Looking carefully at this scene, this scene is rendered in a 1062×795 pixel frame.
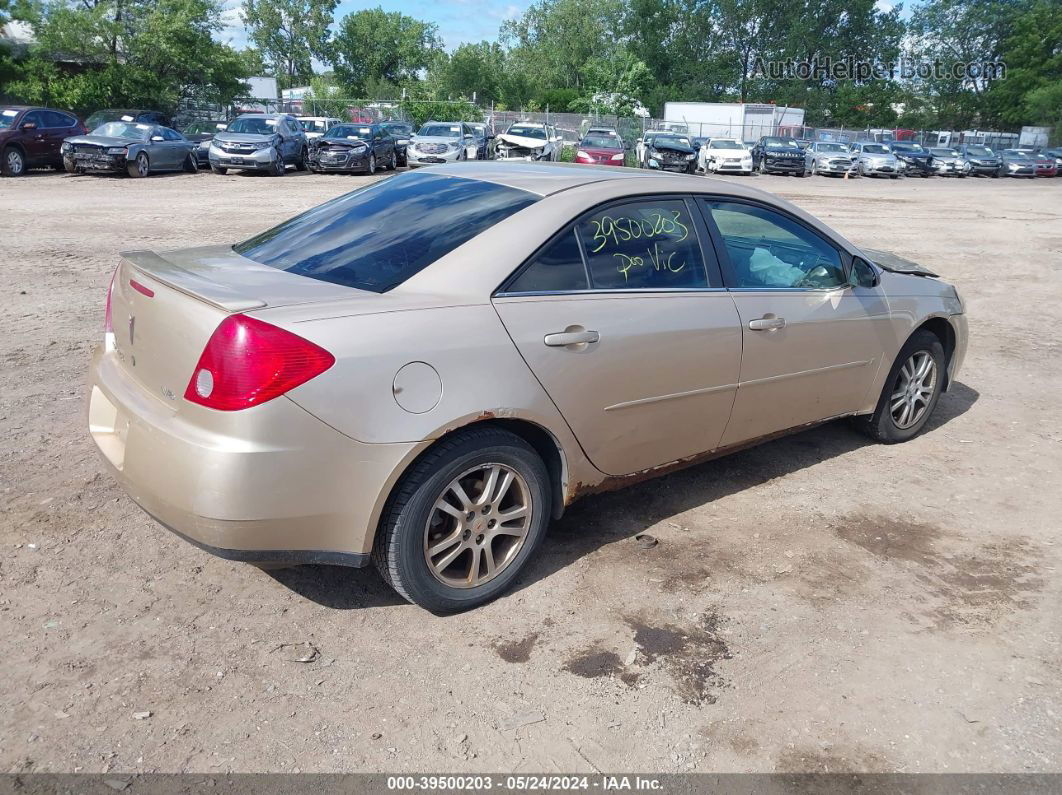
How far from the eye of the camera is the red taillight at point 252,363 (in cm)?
278

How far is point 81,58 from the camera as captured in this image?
3341cm

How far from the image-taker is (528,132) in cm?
2881

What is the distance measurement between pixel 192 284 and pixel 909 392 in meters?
4.19

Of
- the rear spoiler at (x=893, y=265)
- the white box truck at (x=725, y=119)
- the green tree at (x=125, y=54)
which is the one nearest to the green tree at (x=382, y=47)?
the white box truck at (x=725, y=119)

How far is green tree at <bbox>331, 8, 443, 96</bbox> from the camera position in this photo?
87.7m

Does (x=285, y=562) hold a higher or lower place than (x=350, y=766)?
higher

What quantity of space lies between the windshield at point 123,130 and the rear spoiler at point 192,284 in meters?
21.6

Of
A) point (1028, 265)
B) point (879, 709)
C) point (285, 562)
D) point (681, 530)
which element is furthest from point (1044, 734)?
point (1028, 265)

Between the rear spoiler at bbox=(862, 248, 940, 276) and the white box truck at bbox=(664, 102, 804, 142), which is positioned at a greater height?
the white box truck at bbox=(664, 102, 804, 142)

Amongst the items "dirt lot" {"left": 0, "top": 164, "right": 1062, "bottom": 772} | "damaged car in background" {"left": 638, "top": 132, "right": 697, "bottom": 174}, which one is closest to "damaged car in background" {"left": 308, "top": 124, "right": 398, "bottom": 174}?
"damaged car in background" {"left": 638, "top": 132, "right": 697, "bottom": 174}

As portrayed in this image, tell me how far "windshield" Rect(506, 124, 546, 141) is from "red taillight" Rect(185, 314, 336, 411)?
88.8ft

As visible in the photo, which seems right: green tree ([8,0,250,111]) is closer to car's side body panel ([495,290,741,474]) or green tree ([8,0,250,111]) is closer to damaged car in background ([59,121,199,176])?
damaged car in background ([59,121,199,176])

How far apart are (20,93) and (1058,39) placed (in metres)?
74.2

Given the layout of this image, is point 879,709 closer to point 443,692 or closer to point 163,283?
point 443,692
